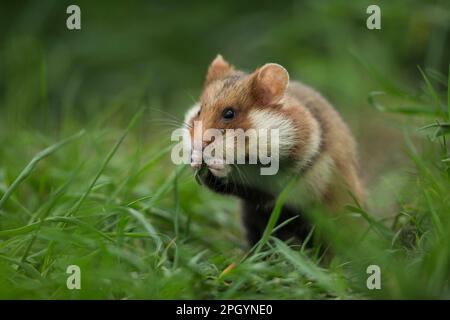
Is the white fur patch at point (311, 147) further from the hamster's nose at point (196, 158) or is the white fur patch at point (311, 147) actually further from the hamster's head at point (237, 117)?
the hamster's nose at point (196, 158)

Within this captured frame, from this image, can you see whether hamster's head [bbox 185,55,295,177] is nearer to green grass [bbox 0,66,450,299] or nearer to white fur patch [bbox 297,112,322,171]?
white fur patch [bbox 297,112,322,171]

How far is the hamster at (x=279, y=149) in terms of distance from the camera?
369 cm

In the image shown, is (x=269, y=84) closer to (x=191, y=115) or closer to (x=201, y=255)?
(x=191, y=115)

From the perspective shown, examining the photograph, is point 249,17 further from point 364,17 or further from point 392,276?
point 392,276

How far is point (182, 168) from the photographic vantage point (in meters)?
3.96

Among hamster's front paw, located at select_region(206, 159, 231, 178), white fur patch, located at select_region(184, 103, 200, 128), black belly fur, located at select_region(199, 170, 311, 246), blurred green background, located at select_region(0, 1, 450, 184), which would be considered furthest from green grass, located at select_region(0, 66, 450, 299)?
blurred green background, located at select_region(0, 1, 450, 184)

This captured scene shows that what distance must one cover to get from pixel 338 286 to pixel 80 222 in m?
1.24

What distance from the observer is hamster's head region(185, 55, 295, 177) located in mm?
3520

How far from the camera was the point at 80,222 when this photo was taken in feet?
10.5

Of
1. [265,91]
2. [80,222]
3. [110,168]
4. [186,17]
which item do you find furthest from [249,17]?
[80,222]

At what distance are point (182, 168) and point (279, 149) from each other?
24.5 inches

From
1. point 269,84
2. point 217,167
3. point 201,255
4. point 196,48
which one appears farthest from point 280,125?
point 196,48

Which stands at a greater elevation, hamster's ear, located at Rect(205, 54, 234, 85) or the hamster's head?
hamster's ear, located at Rect(205, 54, 234, 85)

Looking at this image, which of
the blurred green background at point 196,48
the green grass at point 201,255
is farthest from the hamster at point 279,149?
the blurred green background at point 196,48
